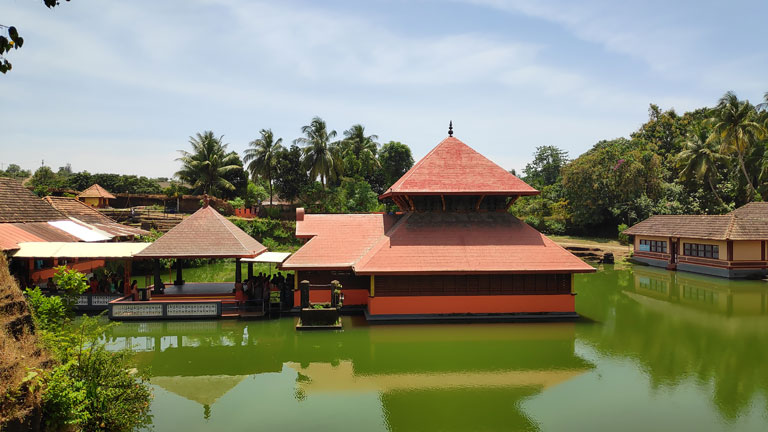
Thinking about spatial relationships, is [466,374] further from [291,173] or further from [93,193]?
[93,193]

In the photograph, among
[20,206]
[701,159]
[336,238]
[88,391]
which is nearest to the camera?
[88,391]

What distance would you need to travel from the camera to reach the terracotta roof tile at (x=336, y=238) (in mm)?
16328

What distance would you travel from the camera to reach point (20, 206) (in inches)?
879

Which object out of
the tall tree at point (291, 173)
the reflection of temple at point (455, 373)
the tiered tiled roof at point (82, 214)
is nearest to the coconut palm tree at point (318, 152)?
the tall tree at point (291, 173)

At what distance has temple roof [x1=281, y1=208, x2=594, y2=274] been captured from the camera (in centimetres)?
1517

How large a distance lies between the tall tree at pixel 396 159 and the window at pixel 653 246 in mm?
27191

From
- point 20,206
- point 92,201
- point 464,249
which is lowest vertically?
point 464,249

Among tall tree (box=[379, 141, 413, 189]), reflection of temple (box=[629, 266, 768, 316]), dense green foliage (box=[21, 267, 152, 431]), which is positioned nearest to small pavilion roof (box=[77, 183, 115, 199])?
tall tree (box=[379, 141, 413, 189])

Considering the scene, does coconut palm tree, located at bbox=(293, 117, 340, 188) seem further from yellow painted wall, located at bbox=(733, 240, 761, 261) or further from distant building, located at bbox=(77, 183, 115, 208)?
yellow painted wall, located at bbox=(733, 240, 761, 261)

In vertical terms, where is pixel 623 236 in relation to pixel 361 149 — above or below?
below

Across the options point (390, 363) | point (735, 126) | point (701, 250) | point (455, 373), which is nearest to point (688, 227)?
point (701, 250)

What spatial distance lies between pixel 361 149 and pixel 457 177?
117 ft

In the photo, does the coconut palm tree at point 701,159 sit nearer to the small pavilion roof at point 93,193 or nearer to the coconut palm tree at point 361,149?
the coconut palm tree at point 361,149

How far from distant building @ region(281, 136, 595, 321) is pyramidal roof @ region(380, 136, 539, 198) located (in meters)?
0.04
